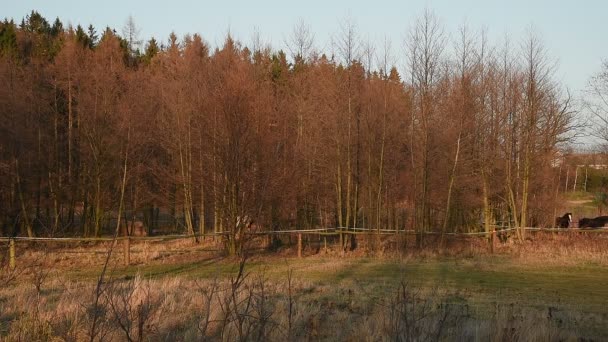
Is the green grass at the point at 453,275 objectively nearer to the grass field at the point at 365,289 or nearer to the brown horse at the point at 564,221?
the grass field at the point at 365,289

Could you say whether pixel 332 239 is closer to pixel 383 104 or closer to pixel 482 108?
pixel 383 104

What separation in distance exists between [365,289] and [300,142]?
15.7m

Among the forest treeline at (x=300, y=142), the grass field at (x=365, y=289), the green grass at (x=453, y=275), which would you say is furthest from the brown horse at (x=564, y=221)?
the green grass at (x=453, y=275)

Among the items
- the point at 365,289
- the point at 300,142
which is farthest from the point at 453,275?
the point at 300,142

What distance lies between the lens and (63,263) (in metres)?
21.5

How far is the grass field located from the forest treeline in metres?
3.34

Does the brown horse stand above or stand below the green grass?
above

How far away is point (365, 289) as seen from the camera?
1359 centimetres

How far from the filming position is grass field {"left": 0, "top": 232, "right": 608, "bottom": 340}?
7.51 m

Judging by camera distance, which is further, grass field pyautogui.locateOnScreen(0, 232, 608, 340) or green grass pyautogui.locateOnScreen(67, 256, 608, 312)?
green grass pyautogui.locateOnScreen(67, 256, 608, 312)

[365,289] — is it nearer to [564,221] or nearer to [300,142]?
[300,142]

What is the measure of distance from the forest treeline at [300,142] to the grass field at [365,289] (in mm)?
3343

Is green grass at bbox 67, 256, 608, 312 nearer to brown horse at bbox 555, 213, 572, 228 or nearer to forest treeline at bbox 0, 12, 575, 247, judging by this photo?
forest treeline at bbox 0, 12, 575, 247

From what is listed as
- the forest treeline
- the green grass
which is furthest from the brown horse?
the green grass
